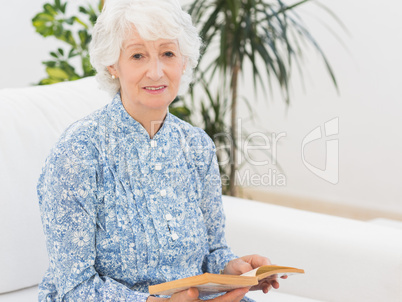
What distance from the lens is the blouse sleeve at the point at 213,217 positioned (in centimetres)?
167

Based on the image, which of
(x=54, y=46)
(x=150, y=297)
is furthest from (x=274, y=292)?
(x=54, y=46)

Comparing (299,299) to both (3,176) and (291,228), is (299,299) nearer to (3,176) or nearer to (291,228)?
(291,228)

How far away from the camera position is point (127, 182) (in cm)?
150

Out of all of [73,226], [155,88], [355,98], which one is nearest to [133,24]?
[155,88]

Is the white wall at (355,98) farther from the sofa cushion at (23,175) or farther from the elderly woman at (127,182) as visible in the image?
the elderly woman at (127,182)

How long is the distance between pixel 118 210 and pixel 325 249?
0.68 meters

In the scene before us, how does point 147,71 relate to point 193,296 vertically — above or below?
above

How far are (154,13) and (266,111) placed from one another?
9.57 feet

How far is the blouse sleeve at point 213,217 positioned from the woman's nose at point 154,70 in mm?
308

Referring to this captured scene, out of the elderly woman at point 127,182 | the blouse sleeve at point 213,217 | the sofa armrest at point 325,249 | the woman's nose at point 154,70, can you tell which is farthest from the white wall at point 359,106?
the woman's nose at point 154,70

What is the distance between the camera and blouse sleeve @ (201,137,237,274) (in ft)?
5.47

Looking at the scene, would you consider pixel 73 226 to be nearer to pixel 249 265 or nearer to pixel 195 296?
pixel 195 296

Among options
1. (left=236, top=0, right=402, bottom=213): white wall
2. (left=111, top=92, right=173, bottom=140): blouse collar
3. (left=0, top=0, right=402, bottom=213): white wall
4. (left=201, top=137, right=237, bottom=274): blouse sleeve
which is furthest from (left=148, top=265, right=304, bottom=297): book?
(left=236, top=0, right=402, bottom=213): white wall

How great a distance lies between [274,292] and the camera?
1.87 metres
